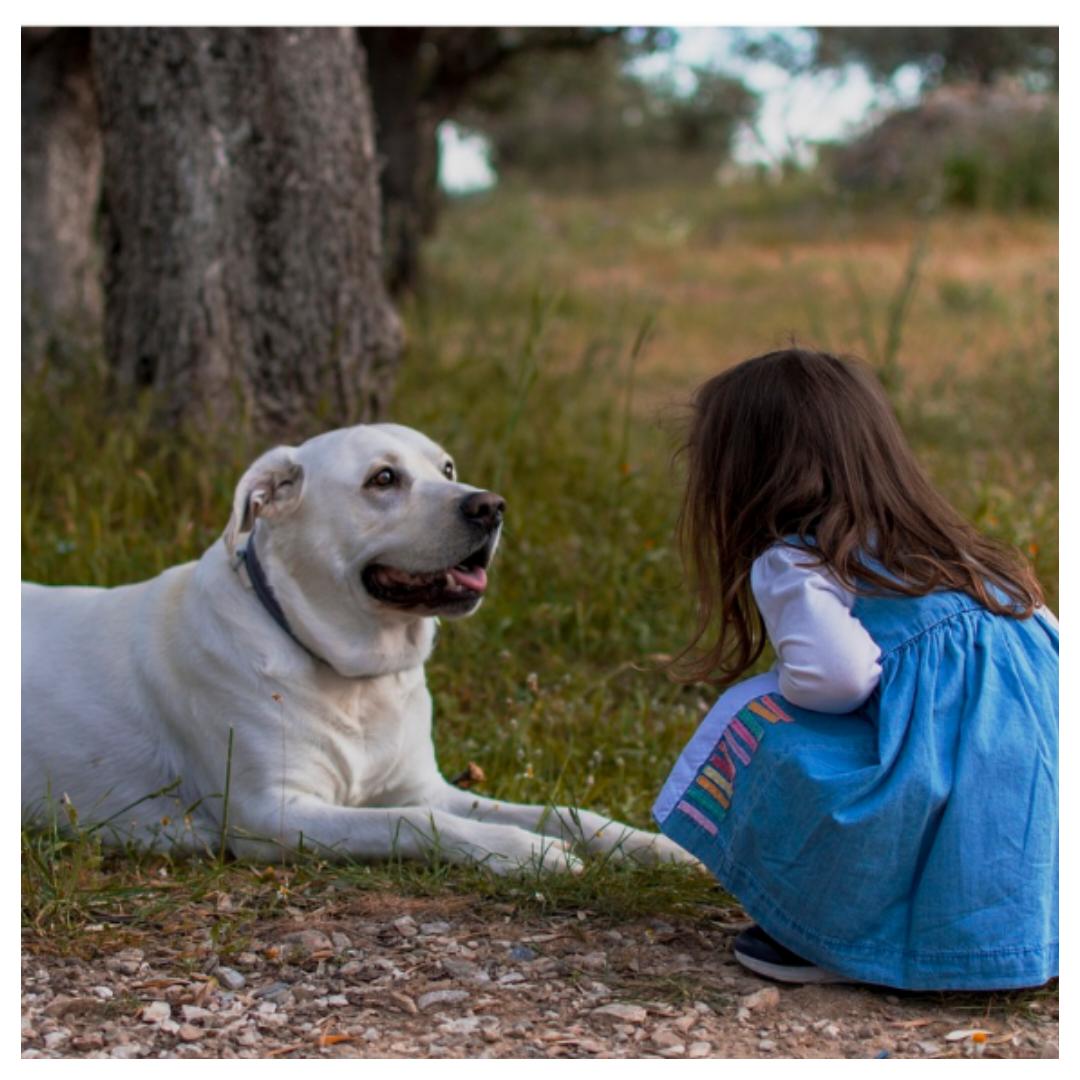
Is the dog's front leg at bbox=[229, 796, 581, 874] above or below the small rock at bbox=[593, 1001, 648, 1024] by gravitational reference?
above

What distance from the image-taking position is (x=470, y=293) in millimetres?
9273

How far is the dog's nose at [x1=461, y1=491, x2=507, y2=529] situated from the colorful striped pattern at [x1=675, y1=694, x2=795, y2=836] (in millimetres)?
834

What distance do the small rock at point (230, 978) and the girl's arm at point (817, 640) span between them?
3.88 ft

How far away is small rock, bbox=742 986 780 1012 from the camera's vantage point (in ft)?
8.81

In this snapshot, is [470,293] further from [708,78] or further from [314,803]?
[708,78]

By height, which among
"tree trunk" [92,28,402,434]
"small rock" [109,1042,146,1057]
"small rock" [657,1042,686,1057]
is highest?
"tree trunk" [92,28,402,434]

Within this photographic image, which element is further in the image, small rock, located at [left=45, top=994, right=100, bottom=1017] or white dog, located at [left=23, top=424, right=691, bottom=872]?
white dog, located at [left=23, top=424, right=691, bottom=872]

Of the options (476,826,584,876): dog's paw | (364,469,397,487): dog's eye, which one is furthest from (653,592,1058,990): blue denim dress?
(364,469,397,487): dog's eye

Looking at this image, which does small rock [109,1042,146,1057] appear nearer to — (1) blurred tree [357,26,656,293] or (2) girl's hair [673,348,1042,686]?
(2) girl's hair [673,348,1042,686]

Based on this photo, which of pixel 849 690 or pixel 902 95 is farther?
pixel 902 95

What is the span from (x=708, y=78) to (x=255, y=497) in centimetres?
1463

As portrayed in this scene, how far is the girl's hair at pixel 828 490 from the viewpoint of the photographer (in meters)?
2.81

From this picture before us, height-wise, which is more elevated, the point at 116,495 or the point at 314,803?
the point at 116,495

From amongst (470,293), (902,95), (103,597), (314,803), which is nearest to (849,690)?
(314,803)
